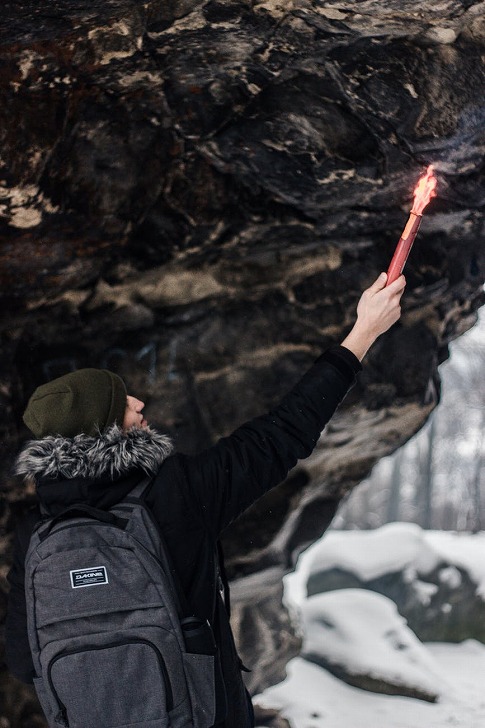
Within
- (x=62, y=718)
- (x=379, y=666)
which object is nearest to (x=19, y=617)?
(x=62, y=718)

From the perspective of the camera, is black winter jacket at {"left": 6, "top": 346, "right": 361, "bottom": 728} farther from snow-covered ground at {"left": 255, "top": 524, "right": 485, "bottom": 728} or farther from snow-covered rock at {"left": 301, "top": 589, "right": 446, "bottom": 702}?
snow-covered rock at {"left": 301, "top": 589, "right": 446, "bottom": 702}

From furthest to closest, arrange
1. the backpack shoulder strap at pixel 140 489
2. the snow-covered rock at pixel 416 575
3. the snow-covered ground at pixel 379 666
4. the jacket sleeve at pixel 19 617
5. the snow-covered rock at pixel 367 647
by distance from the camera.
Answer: the snow-covered rock at pixel 416 575 → the snow-covered rock at pixel 367 647 → the snow-covered ground at pixel 379 666 → the jacket sleeve at pixel 19 617 → the backpack shoulder strap at pixel 140 489

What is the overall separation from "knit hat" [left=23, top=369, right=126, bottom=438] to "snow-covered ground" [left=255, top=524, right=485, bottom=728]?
14.7 ft

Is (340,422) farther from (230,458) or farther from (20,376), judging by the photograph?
(230,458)

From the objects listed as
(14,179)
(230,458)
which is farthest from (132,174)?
(230,458)

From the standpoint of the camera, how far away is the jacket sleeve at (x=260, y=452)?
249cm

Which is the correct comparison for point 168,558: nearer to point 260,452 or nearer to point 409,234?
point 260,452

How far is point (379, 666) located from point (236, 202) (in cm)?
506

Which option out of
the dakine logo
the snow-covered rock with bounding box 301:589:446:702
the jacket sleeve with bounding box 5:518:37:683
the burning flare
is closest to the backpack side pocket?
the dakine logo

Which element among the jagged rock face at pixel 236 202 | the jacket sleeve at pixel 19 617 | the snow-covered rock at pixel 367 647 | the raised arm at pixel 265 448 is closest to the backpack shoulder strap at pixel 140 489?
the raised arm at pixel 265 448

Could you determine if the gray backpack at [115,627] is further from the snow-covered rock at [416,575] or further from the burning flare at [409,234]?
the snow-covered rock at [416,575]

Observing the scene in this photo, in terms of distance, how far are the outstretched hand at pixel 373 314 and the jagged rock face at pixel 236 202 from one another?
1190 millimetres

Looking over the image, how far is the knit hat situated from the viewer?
2.52 m

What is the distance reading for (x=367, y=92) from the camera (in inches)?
140
